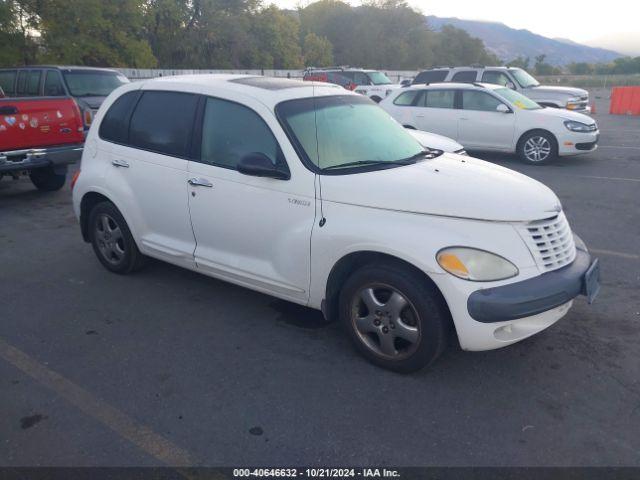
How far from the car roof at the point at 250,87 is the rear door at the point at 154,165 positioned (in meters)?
0.09

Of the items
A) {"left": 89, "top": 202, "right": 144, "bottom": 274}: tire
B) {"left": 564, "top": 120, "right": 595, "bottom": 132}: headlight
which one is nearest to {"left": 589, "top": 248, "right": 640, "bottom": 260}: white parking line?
{"left": 89, "top": 202, "right": 144, "bottom": 274}: tire

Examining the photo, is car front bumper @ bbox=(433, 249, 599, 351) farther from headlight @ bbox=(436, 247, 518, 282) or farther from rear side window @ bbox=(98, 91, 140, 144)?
rear side window @ bbox=(98, 91, 140, 144)


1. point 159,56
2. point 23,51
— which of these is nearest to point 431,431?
point 23,51

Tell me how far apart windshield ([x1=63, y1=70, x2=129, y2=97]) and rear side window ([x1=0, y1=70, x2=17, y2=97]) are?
142 centimetres

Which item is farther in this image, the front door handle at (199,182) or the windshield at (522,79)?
the windshield at (522,79)

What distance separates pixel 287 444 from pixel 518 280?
1.63 metres

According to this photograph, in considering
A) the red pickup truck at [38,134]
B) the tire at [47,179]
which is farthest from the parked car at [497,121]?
the tire at [47,179]

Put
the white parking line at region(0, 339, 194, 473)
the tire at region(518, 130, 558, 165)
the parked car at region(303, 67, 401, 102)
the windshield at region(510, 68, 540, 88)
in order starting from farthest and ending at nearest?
the parked car at region(303, 67, 401, 102)
the windshield at region(510, 68, 540, 88)
the tire at region(518, 130, 558, 165)
the white parking line at region(0, 339, 194, 473)

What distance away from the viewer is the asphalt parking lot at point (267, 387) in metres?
2.99

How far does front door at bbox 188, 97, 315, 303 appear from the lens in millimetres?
3918

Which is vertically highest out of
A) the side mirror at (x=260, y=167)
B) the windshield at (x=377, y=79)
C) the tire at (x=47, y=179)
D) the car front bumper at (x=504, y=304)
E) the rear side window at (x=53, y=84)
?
the windshield at (x=377, y=79)

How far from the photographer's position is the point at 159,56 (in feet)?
114

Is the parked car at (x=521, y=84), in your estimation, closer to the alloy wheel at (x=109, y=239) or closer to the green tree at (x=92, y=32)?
the alloy wheel at (x=109, y=239)

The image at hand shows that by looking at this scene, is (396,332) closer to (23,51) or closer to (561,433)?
(561,433)
